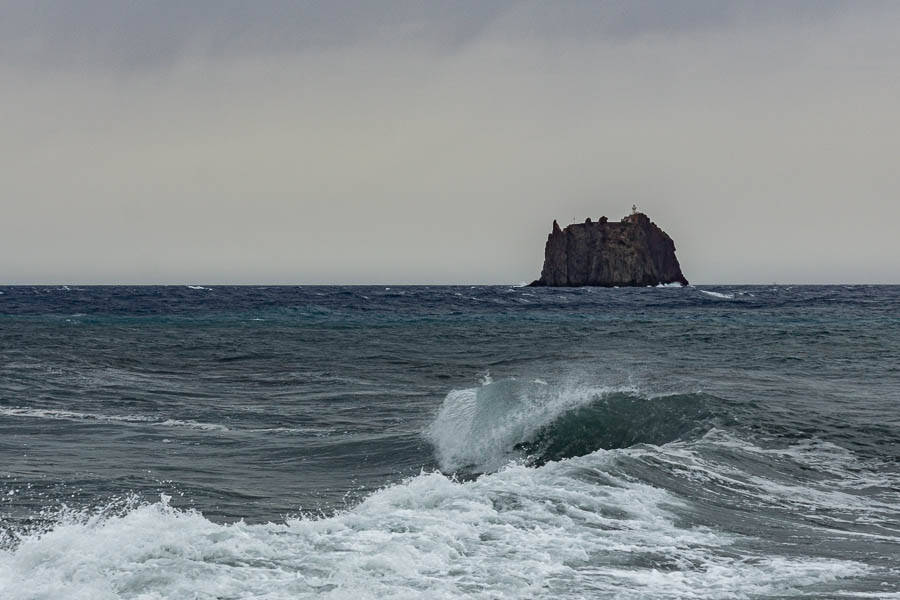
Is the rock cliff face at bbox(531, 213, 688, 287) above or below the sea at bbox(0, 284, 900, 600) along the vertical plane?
above

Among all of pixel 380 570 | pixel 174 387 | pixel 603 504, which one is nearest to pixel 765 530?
pixel 603 504

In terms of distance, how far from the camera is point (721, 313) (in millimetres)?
51812

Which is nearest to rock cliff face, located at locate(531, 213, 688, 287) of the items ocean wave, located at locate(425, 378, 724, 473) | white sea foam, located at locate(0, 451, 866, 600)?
ocean wave, located at locate(425, 378, 724, 473)

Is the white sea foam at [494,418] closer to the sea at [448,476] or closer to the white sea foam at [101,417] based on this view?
the sea at [448,476]

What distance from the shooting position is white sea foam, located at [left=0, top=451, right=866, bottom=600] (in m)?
5.74

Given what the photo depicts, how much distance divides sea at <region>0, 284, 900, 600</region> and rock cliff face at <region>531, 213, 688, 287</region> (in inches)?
4254

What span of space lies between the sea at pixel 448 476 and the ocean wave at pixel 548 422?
6 cm

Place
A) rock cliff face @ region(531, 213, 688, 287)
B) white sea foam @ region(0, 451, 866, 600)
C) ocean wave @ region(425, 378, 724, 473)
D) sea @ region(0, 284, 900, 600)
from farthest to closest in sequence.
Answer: rock cliff face @ region(531, 213, 688, 287)
ocean wave @ region(425, 378, 724, 473)
sea @ region(0, 284, 900, 600)
white sea foam @ region(0, 451, 866, 600)

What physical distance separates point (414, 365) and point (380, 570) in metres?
18.4

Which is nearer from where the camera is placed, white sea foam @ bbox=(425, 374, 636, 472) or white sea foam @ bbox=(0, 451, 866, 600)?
white sea foam @ bbox=(0, 451, 866, 600)

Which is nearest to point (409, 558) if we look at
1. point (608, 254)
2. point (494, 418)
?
point (494, 418)

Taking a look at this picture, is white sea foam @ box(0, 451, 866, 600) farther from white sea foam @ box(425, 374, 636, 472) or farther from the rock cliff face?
the rock cliff face

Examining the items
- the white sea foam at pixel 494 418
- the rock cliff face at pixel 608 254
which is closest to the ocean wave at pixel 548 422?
the white sea foam at pixel 494 418

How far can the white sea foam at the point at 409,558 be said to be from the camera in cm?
574
